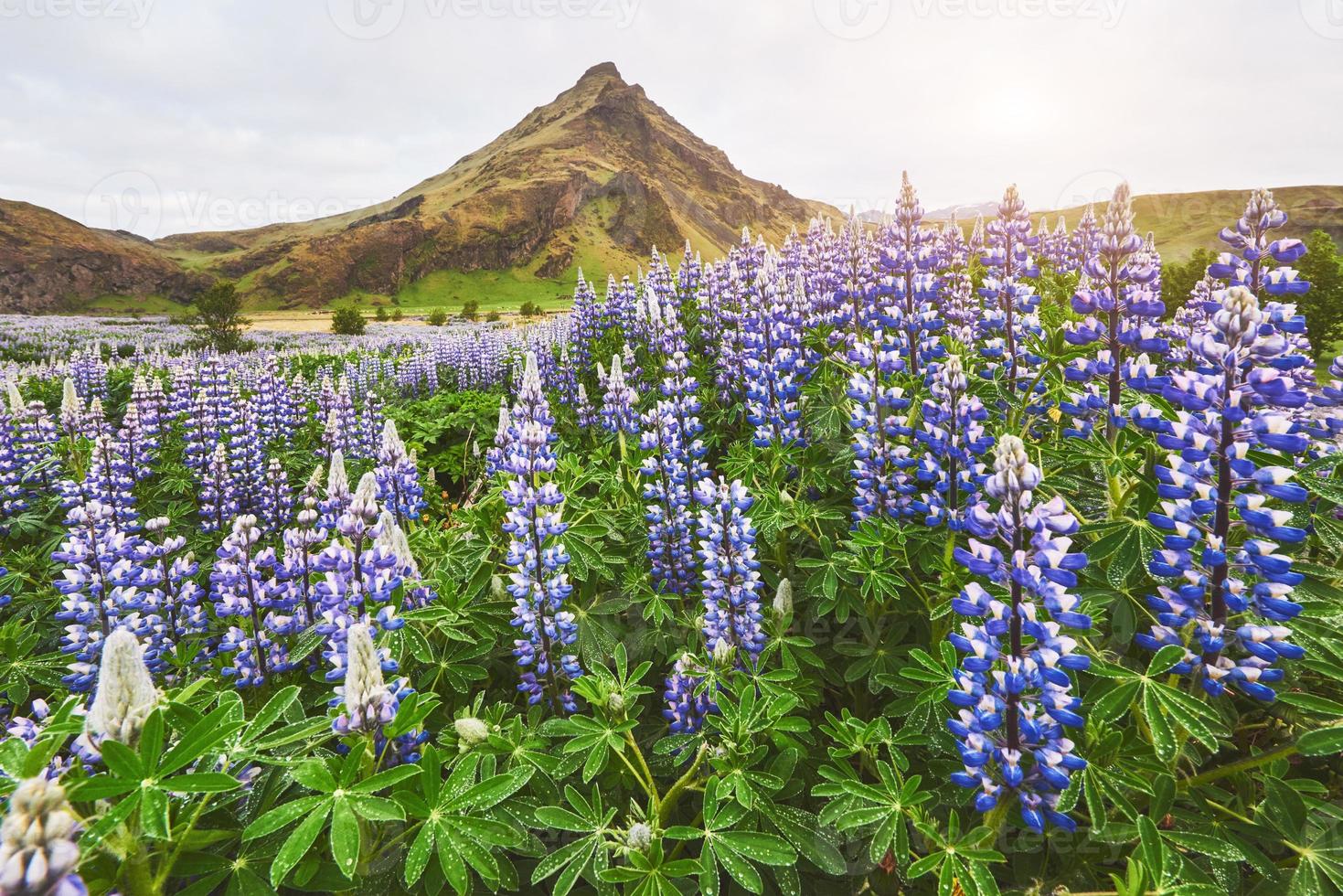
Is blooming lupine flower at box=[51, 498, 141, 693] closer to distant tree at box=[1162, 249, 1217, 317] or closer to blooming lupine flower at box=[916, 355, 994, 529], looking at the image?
blooming lupine flower at box=[916, 355, 994, 529]

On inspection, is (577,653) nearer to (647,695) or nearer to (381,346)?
(647,695)

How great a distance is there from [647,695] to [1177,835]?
7.61 ft

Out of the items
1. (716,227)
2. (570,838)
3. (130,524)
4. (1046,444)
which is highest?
(716,227)

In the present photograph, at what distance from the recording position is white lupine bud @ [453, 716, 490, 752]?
2176 mm

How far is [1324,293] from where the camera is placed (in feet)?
59.2

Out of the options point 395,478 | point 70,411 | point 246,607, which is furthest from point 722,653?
point 70,411

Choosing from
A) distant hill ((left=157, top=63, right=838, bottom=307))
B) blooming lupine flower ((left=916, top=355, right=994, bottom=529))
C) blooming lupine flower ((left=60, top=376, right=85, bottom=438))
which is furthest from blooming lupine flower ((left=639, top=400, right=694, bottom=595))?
distant hill ((left=157, top=63, right=838, bottom=307))

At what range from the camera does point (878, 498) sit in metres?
3.27

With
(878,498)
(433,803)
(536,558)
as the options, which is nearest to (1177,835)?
(878,498)

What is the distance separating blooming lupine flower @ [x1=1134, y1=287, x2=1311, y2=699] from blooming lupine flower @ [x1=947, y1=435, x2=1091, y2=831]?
48 centimetres

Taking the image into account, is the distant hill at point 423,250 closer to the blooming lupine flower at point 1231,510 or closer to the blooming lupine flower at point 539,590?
the blooming lupine flower at point 539,590

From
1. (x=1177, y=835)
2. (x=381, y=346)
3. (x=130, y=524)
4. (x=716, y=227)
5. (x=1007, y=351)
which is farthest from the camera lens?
(x=716, y=227)

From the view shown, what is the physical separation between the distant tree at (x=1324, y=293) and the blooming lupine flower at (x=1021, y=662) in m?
24.1

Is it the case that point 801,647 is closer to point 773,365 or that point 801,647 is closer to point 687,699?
point 687,699
